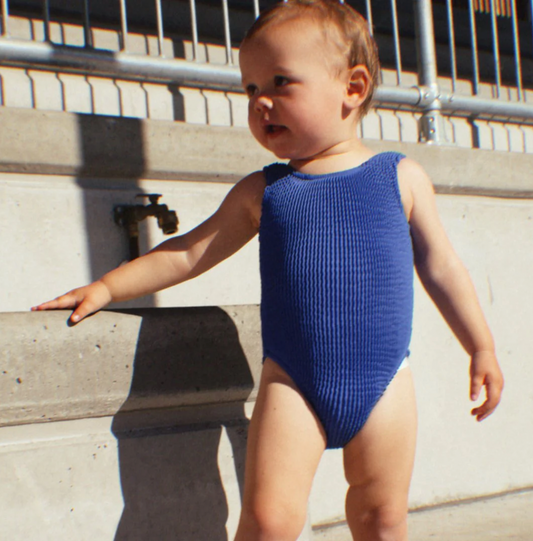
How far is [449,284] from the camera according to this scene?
1696 mm

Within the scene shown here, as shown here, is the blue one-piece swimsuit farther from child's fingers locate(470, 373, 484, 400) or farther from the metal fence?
the metal fence

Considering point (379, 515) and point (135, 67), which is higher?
point (135, 67)

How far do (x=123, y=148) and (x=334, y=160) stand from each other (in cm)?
85

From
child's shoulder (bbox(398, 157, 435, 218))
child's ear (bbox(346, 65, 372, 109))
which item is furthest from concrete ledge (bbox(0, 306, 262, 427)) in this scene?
child's ear (bbox(346, 65, 372, 109))

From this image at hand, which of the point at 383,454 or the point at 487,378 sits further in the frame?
the point at 487,378

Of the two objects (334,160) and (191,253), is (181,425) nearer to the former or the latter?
(191,253)

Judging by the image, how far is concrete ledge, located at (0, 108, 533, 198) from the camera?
6.98ft

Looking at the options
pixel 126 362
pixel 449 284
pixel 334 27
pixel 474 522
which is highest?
pixel 334 27

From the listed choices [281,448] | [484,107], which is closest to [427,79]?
[484,107]

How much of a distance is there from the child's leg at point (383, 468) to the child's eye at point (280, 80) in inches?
28.9

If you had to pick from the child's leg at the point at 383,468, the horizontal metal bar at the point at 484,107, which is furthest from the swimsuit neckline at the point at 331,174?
the horizontal metal bar at the point at 484,107

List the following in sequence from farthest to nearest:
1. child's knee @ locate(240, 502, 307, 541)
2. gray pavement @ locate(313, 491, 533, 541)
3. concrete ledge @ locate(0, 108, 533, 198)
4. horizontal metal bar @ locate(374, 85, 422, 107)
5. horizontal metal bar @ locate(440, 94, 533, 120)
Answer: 1. horizontal metal bar @ locate(440, 94, 533, 120)
2. horizontal metal bar @ locate(374, 85, 422, 107)
3. gray pavement @ locate(313, 491, 533, 541)
4. concrete ledge @ locate(0, 108, 533, 198)
5. child's knee @ locate(240, 502, 307, 541)

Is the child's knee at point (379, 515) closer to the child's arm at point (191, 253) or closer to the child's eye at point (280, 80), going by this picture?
the child's arm at point (191, 253)

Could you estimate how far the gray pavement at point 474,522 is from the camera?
2258 mm
